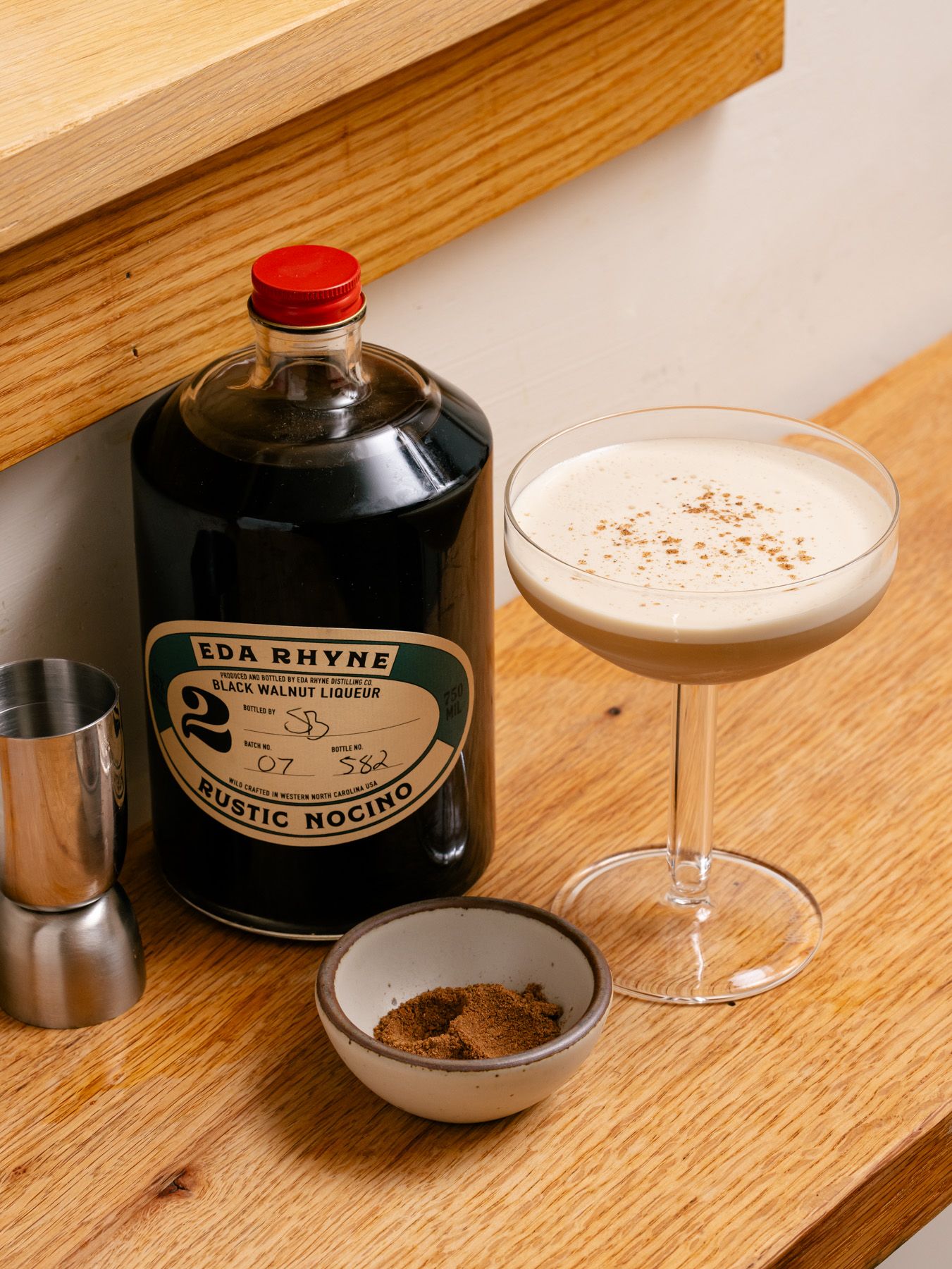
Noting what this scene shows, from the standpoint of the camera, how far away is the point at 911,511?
124 centimetres

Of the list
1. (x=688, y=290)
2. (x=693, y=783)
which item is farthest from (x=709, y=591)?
(x=688, y=290)

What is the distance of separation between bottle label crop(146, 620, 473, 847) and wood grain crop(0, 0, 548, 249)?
0.70ft

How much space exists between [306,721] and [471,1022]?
0.16m

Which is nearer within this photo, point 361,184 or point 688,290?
point 361,184

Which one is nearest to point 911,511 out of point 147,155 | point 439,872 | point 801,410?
point 801,410

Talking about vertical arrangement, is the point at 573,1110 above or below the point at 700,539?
below

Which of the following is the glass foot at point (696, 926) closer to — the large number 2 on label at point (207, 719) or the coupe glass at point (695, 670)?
the coupe glass at point (695, 670)

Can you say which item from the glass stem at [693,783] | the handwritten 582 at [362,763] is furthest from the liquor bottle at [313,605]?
the glass stem at [693,783]

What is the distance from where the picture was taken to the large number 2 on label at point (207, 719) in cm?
78

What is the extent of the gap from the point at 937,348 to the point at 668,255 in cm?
39

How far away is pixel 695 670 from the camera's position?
0.75 metres

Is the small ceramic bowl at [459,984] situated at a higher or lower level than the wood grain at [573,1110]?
higher

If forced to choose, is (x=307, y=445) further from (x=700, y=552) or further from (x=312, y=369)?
(x=700, y=552)

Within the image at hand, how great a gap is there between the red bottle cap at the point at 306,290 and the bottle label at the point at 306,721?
0.47 feet
